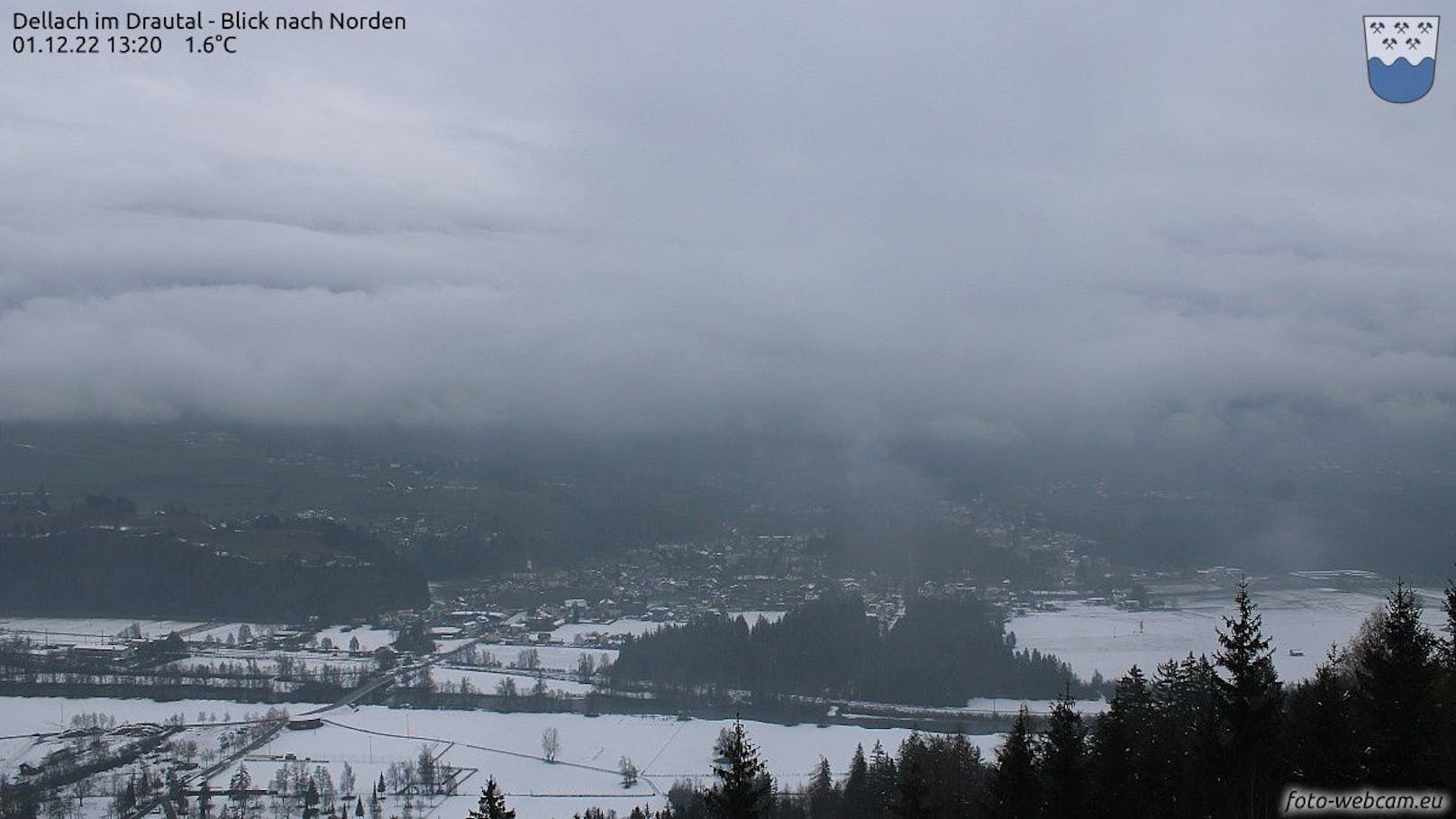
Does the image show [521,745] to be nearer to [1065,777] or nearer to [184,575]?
[1065,777]

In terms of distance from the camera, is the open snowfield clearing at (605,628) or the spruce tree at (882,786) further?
the open snowfield clearing at (605,628)

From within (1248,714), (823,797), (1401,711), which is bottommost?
(823,797)

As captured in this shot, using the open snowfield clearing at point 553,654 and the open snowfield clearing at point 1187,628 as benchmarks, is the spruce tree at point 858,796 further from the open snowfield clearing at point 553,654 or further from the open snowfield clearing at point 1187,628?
the open snowfield clearing at point 553,654

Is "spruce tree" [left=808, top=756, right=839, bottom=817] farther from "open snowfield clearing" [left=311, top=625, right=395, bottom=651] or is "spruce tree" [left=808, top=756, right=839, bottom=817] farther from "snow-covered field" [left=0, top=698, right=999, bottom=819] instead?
"open snowfield clearing" [left=311, top=625, right=395, bottom=651]

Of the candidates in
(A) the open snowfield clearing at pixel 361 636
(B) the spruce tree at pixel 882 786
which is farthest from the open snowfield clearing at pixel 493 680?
(B) the spruce tree at pixel 882 786

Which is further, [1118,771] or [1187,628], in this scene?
[1187,628]

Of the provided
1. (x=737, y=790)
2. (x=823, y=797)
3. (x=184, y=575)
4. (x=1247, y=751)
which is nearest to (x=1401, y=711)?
(x=1247, y=751)

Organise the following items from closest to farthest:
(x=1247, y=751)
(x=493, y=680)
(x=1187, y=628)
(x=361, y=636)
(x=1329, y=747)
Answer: (x=1247, y=751)
(x=1329, y=747)
(x=493, y=680)
(x=1187, y=628)
(x=361, y=636)
